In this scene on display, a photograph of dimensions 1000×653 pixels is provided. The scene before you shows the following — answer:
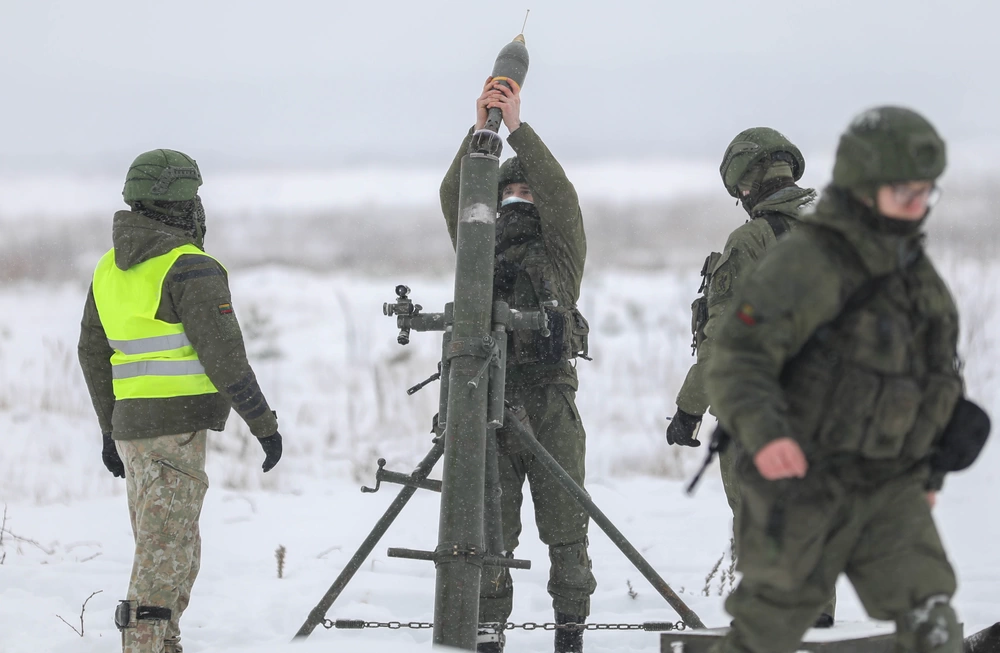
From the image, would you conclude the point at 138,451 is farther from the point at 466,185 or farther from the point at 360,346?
the point at 360,346

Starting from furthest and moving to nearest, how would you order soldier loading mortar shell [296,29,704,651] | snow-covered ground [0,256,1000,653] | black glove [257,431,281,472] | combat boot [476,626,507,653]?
snow-covered ground [0,256,1000,653], combat boot [476,626,507,653], black glove [257,431,281,472], soldier loading mortar shell [296,29,704,651]

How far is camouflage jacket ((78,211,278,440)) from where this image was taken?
4.00m

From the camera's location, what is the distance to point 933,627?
8.21 feet

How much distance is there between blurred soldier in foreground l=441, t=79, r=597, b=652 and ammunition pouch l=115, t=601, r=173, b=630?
4.21 ft

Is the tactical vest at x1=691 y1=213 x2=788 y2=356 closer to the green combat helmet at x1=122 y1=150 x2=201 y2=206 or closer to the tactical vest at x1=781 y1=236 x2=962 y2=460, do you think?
the tactical vest at x1=781 y1=236 x2=962 y2=460

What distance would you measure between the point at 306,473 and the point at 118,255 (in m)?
5.77

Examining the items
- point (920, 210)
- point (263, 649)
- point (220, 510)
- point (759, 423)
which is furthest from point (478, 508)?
point (220, 510)

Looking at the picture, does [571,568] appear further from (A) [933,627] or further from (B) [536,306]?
(A) [933,627]

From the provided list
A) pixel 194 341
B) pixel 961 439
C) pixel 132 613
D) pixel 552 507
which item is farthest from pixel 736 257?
pixel 132 613

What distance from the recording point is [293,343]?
48.6ft

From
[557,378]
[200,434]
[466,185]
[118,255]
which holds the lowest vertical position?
[200,434]

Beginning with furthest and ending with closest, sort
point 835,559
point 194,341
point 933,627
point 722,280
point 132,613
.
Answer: point 722,280, point 194,341, point 132,613, point 835,559, point 933,627

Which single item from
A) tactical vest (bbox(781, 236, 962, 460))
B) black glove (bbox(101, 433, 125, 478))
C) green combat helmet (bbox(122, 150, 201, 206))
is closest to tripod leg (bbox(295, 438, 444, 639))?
black glove (bbox(101, 433, 125, 478))

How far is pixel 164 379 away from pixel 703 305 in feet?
7.25
